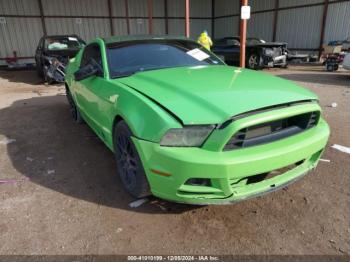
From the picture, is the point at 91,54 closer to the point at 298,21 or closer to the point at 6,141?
the point at 6,141

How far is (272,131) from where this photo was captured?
93.5 inches

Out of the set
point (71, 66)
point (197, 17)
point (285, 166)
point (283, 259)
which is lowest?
point (283, 259)

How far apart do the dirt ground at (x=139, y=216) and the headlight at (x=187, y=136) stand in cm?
79

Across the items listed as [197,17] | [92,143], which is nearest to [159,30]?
[197,17]

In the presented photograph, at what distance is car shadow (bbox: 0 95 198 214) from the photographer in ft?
9.75

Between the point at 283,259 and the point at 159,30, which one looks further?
the point at 159,30

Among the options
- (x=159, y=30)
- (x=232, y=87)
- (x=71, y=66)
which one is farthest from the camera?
(x=159, y=30)

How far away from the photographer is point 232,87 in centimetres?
259

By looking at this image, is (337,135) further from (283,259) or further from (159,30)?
(159,30)

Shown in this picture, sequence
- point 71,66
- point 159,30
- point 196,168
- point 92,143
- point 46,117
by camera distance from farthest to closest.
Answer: point 159,30, point 46,117, point 71,66, point 92,143, point 196,168

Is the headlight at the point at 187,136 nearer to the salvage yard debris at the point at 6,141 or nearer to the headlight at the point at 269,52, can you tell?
the salvage yard debris at the point at 6,141

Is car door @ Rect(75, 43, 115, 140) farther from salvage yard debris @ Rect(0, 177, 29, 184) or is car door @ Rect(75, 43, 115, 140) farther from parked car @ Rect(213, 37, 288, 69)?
parked car @ Rect(213, 37, 288, 69)

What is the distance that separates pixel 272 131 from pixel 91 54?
9.44 feet

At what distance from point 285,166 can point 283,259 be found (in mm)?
689
